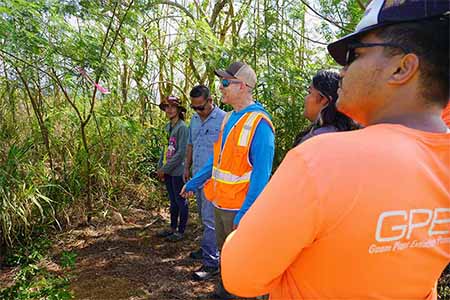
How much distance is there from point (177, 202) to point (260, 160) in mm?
2275

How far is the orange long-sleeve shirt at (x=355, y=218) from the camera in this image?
74 cm

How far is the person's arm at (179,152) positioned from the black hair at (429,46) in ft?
12.3

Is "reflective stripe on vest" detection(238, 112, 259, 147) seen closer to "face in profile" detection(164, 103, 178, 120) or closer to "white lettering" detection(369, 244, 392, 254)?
Result: "white lettering" detection(369, 244, 392, 254)

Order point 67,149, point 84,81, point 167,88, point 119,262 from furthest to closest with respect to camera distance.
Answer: point 167,88 < point 67,149 < point 84,81 < point 119,262

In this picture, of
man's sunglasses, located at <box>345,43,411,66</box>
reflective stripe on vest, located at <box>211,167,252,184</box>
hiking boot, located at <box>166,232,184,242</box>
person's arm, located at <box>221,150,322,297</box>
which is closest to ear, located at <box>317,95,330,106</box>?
reflective stripe on vest, located at <box>211,167,252,184</box>

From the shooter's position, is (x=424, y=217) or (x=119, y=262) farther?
(x=119, y=262)

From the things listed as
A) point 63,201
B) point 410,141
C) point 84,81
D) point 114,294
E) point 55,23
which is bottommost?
point 114,294

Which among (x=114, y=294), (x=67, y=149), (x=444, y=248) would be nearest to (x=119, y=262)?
(x=114, y=294)

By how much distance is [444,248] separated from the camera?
0.85 meters

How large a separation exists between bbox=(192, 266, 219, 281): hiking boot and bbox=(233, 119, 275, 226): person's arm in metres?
1.39

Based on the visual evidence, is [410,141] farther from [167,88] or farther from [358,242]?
[167,88]

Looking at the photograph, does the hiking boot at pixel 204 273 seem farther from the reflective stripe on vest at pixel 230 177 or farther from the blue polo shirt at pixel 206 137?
the reflective stripe on vest at pixel 230 177

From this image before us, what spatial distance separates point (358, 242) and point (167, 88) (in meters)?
6.83

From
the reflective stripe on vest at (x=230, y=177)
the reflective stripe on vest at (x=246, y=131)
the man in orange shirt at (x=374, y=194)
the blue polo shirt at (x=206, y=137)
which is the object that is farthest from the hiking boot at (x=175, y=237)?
the man in orange shirt at (x=374, y=194)
